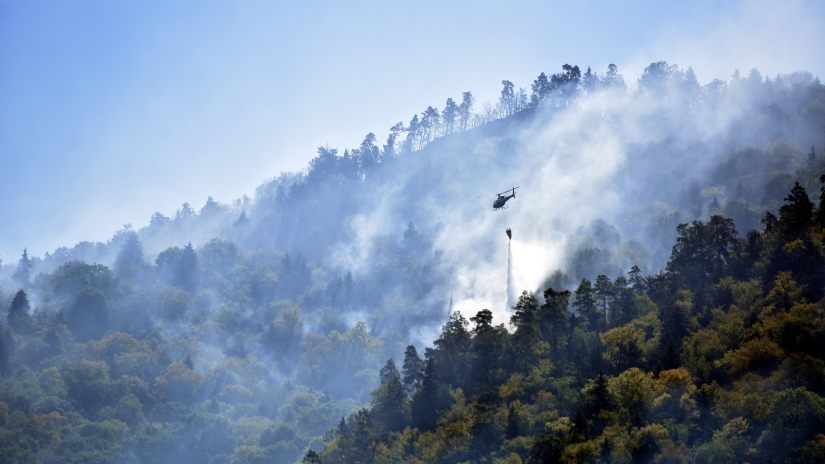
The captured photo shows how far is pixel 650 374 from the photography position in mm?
85250

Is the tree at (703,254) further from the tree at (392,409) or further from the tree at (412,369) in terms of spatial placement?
the tree at (392,409)

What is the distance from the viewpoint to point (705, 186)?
187m

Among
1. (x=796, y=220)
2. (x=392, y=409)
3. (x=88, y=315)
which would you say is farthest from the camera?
(x=88, y=315)

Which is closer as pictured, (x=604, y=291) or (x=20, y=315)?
(x=604, y=291)

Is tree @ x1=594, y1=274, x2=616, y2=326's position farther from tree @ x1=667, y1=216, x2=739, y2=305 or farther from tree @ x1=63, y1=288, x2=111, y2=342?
tree @ x1=63, y1=288, x2=111, y2=342

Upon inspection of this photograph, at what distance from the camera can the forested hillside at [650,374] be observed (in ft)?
240

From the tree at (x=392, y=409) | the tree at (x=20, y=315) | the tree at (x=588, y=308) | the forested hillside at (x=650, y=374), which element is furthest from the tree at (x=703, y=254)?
the tree at (x=20, y=315)

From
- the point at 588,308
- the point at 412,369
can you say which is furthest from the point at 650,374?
the point at 412,369

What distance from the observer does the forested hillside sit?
73.1 meters

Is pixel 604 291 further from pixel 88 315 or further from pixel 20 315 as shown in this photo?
pixel 20 315

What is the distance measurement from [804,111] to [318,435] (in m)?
135

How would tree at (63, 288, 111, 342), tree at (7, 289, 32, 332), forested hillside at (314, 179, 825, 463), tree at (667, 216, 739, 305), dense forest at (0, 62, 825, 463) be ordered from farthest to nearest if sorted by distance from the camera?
tree at (63, 288, 111, 342) < tree at (7, 289, 32, 332) < tree at (667, 216, 739, 305) < dense forest at (0, 62, 825, 463) < forested hillside at (314, 179, 825, 463)

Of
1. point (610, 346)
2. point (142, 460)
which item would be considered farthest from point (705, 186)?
point (142, 460)

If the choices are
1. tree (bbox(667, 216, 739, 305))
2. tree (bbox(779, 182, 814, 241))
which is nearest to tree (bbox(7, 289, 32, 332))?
tree (bbox(667, 216, 739, 305))
